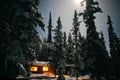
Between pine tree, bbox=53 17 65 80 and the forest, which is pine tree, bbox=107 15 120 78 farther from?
the forest

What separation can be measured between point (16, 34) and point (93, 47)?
12.9 metres

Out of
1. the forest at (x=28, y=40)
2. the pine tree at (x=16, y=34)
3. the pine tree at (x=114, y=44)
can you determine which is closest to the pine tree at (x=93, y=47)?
the forest at (x=28, y=40)

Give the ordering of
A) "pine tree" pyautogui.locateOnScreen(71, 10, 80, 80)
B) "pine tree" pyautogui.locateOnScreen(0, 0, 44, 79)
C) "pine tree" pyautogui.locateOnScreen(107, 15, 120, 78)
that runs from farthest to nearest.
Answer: "pine tree" pyautogui.locateOnScreen(107, 15, 120, 78), "pine tree" pyautogui.locateOnScreen(71, 10, 80, 80), "pine tree" pyautogui.locateOnScreen(0, 0, 44, 79)

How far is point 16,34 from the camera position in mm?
18047

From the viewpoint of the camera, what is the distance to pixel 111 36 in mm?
54312

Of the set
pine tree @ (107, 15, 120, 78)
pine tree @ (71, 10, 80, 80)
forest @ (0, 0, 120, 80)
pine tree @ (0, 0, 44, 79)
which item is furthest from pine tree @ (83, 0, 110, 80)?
pine tree @ (107, 15, 120, 78)

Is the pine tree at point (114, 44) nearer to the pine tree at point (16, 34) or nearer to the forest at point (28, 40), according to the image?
the forest at point (28, 40)

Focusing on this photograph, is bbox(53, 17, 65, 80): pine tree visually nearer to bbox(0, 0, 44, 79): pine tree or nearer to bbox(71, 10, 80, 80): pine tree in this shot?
bbox(71, 10, 80, 80): pine tree

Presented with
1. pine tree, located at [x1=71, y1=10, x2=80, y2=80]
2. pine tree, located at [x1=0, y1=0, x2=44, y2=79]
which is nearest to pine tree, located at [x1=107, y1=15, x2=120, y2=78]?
pine tree, located at [x1=71, y1=10, x2=80, y2=80]

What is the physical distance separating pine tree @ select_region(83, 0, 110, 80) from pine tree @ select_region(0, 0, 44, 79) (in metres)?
9.40

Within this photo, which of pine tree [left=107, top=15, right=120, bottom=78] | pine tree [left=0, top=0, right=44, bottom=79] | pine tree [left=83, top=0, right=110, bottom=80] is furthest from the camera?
pine tree [left=107, top=15, right=120, bottom=78]

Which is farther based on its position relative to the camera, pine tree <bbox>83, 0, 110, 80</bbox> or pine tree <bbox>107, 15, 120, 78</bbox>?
pine tree <bbox>107, 15, 120, 78</bbox>

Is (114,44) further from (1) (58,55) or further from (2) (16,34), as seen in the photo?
(2) (16,34)

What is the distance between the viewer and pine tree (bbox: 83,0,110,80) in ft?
82.4
